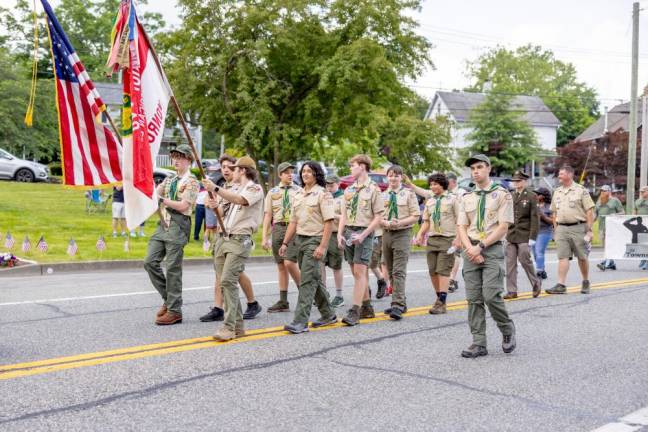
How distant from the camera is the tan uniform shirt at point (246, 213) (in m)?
7.48

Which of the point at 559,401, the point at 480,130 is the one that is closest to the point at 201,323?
the point at 559,401

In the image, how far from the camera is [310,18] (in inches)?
943

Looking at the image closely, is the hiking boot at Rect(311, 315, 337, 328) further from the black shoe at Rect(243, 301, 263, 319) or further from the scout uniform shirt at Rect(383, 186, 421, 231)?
the scout uniform shirt at Rect(383, 186, 421, 231)

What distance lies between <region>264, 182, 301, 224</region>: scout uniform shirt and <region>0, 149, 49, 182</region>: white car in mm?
28985

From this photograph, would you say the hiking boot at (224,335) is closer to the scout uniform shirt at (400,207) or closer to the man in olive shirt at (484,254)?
the man in olive shirt at (484,254)

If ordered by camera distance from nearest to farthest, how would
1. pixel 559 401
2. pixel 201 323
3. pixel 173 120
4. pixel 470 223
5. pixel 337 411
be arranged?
pixel 337 411
pixel 559 401
pixel 470 223
pixel 201 323
pixel 173 120

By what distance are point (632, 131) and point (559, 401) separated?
884 inches

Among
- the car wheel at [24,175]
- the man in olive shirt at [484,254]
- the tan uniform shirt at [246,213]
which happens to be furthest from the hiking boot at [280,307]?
the car wheel at [24,175]

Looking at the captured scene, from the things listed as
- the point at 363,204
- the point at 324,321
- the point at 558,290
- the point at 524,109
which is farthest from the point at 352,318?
the point at 524,109

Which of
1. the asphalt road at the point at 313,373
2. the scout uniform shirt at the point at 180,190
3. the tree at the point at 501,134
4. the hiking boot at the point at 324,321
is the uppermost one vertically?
the tree at the point at 501,134

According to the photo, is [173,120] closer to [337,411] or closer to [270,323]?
[270,323]

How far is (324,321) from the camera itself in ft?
26.5

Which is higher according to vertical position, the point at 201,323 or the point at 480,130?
the point at 480,130

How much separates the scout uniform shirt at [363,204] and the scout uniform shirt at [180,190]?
6.09 ft
